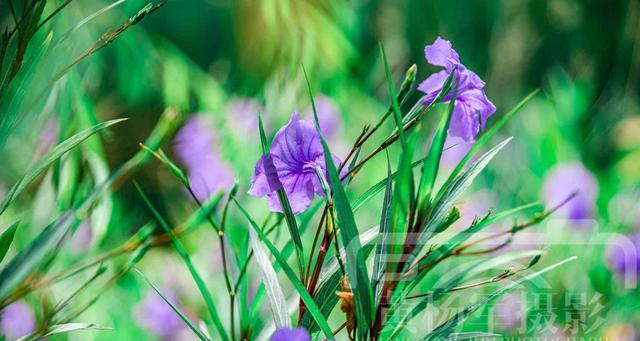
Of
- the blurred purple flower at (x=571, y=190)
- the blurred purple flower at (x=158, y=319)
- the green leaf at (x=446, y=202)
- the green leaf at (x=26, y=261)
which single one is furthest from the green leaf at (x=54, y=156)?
the blurred purple flower at (x=571, y=190)

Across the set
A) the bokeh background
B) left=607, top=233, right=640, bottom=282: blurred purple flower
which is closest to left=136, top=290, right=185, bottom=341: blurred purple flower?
the bokeh background

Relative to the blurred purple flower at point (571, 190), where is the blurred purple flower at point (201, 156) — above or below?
above

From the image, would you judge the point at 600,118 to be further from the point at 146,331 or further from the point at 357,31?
the point at 146,331

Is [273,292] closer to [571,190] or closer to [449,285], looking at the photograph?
[449,285]

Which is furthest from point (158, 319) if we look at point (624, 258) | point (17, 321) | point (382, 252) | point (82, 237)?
point (624, 258)

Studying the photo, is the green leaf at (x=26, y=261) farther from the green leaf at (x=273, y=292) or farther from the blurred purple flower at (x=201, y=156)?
the blurred purple flower at (x=201, y=156)

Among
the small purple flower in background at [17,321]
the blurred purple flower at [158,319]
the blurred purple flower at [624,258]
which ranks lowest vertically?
the blurred purple flower at [624,258]
